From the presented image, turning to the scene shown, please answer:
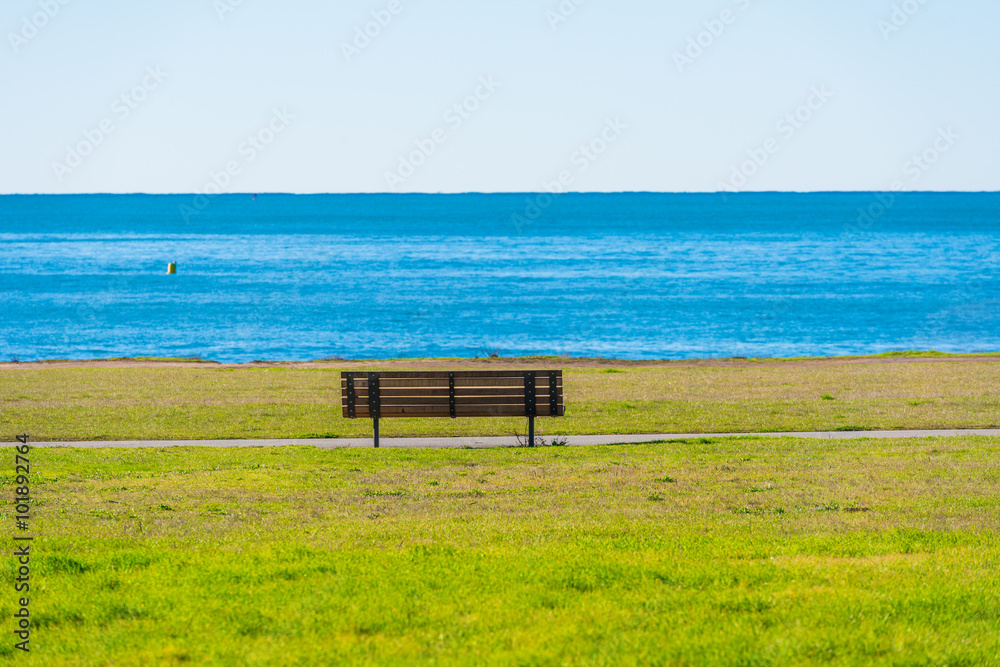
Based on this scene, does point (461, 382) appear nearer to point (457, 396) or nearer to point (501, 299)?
point (457, 396)

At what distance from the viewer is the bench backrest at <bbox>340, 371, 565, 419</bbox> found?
1270 cm

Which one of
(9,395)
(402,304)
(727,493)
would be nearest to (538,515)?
(727,493)

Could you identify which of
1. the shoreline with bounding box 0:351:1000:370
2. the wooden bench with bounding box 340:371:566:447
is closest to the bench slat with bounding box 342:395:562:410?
the wooden bench with bounding box 340:371:566:447

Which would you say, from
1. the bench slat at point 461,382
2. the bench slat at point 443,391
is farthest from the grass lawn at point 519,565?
the bench slat at point 461,382

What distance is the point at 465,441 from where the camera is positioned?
13008mm

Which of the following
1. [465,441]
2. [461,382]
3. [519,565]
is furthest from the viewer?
[465,441]

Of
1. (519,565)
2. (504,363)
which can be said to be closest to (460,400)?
(519,565)

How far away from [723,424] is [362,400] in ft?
18.0

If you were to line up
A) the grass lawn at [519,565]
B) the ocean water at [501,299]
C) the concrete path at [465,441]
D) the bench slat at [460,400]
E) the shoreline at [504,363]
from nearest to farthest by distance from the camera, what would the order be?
1. the grass lawn at [519,565]
2. the concrete path at [465,441]
3. the bench slat at [460,400]
4. the shoreline at [504,363]
5. the ocean water at [501,299]

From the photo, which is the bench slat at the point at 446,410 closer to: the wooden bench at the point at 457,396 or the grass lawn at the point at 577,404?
the wooden bench at the point at 457,396

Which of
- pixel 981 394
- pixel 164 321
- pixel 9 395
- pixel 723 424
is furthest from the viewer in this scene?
pixel 164 321

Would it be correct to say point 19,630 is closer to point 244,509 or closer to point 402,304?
point 244,509

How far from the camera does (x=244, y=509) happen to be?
7.92m

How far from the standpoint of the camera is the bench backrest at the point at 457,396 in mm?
12703
